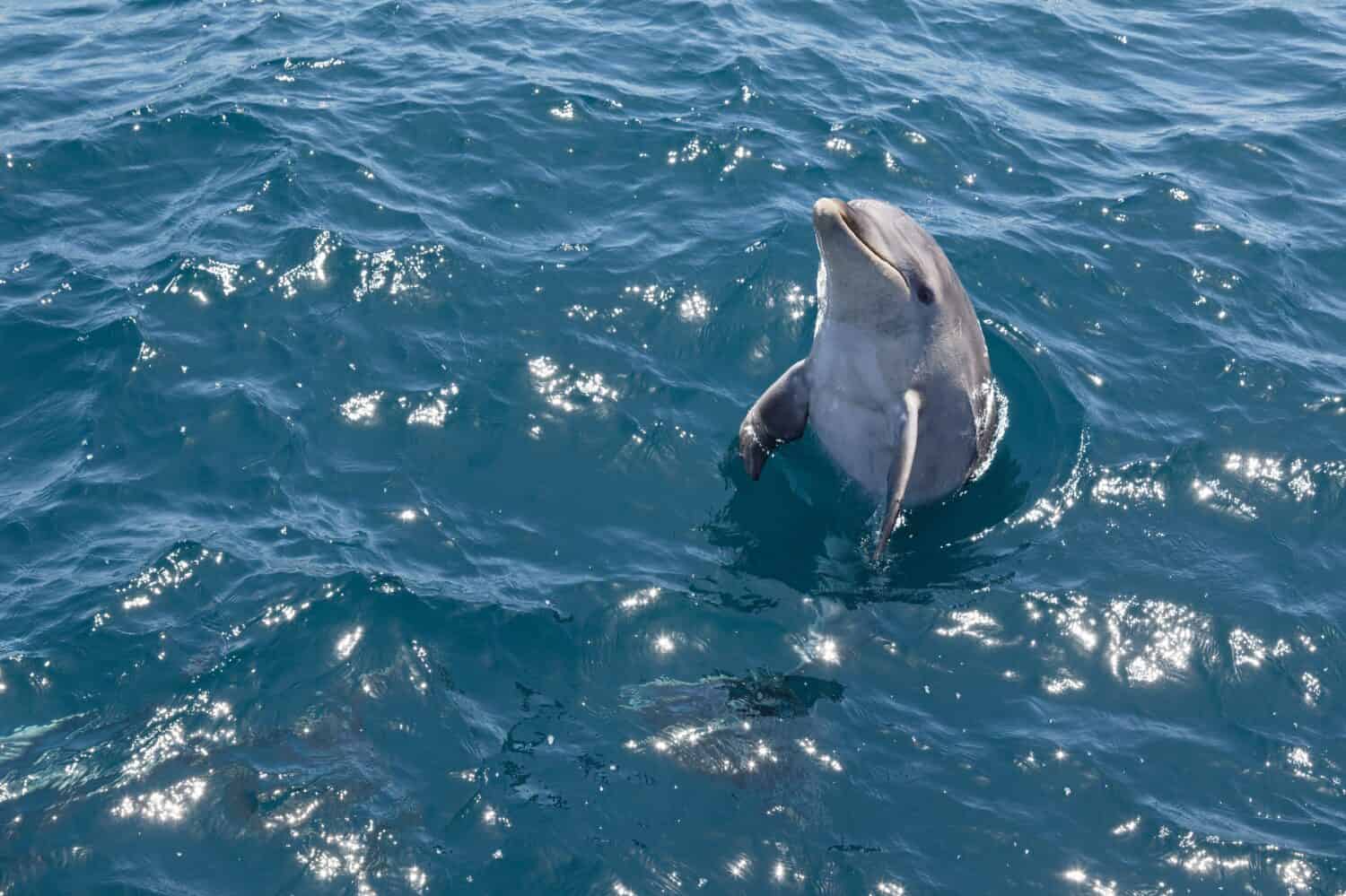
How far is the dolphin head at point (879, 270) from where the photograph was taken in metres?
13.1

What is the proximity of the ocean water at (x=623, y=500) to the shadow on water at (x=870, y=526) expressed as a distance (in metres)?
0.06

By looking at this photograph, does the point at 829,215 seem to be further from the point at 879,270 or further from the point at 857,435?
the point at 857,435

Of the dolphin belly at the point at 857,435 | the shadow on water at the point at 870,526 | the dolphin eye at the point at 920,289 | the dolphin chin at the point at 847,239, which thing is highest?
the dolphin chin at the point at 847,239

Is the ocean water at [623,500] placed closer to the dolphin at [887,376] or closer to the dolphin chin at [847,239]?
the dolphin at [887,376]

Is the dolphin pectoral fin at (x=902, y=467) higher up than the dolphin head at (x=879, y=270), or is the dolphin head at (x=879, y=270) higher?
the dolphin head at (x=879, y=270)

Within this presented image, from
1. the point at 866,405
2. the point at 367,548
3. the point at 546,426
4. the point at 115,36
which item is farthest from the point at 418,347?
the point at 115,36

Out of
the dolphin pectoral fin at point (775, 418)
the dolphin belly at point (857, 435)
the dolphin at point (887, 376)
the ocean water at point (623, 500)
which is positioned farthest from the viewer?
the dolphin pectoral fin at point (775, 418)

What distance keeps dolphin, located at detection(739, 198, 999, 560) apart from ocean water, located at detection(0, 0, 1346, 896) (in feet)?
2.10

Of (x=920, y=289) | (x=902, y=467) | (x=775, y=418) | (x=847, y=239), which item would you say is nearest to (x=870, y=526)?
(x=902, y=467)

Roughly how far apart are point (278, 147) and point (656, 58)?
761 centimetres

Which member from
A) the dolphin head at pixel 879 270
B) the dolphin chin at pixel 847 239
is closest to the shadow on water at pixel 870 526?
the dolphin head at pixel 879 270

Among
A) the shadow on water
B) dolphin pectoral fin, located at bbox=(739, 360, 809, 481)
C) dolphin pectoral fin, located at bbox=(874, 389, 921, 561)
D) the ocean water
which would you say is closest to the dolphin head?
dolphin pectoral fin, located at bbox=(874, 389, 921, 561)

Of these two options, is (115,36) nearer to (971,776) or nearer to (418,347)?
(418,347)

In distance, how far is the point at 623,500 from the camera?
1443 cm
